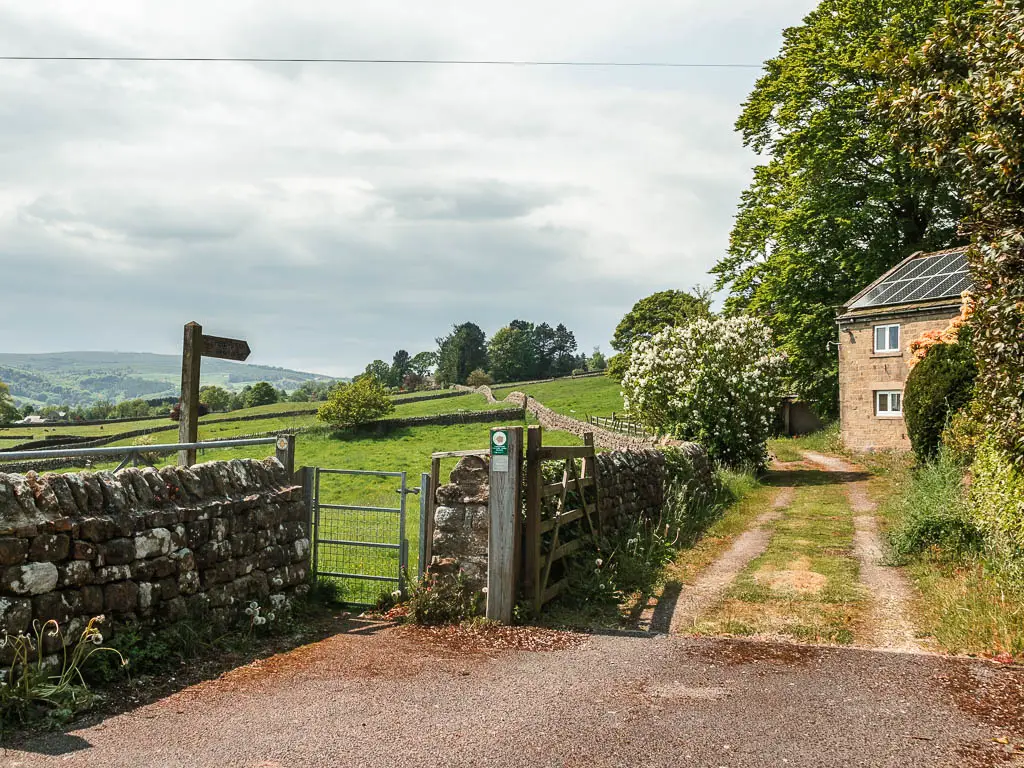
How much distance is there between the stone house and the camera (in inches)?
1010

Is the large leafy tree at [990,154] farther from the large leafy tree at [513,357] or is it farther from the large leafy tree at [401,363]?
the large leafy tree at [401,363]

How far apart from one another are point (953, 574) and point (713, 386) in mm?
12111

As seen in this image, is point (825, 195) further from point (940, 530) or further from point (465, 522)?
point (465, 522)

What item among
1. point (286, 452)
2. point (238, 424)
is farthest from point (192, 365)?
Answer: point (238, 424)

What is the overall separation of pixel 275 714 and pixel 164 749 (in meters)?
0.82

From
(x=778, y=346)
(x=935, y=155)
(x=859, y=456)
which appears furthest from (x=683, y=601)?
(x=778, y=346)

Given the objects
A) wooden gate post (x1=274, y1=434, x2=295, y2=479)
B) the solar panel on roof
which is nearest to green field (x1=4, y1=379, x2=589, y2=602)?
wooden gate post (x1=274, y1=434, x2=295, y2=479)

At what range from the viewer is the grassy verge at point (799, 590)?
812cm

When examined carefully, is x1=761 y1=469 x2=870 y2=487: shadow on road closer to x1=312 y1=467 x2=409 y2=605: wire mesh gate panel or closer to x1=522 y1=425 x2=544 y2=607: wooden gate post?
x1=312 y1=467 x2=409 y2=605: wire mesh gate panel

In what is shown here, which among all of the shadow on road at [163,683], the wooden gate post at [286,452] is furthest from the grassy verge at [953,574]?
the wooden gate post at [286,452]

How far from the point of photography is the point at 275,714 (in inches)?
222

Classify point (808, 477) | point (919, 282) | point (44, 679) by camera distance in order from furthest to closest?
1. point (919, 282)
2. point (808, 477)
3. point (44, 679)

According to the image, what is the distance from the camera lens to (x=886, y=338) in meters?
27.2

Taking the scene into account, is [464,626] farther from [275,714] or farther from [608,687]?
[275,714]
